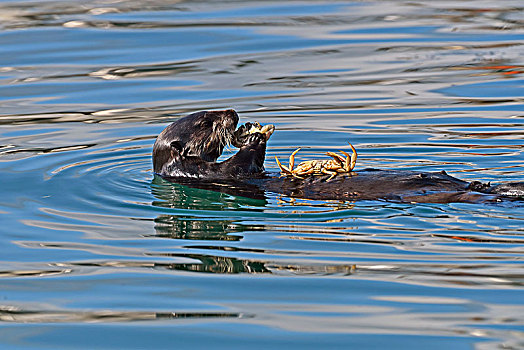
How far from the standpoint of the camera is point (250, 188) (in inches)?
250

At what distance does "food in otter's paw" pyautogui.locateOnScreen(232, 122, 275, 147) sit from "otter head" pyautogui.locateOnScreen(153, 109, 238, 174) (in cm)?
5

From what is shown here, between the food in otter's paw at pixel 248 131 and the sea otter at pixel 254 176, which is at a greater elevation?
the food in otter's paw at pixel 248 131

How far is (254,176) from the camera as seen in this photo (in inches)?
258

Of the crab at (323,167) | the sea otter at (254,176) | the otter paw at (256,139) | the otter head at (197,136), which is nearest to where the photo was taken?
the sea otter at (254,176)

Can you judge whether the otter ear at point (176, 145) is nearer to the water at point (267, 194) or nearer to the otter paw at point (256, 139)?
the water at point (267, 194)

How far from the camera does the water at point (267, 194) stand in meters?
4.17

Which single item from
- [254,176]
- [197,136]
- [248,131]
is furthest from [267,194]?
[197,136]

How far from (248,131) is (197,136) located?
43 cm

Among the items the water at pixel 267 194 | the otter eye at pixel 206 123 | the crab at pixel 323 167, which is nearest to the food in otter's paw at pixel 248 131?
the otter eye at pixel 206 123

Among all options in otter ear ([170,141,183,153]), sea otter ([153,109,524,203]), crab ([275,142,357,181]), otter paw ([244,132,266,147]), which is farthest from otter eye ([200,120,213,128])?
crab ([275,142,357,181])

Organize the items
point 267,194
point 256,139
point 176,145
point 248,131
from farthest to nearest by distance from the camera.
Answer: point 176,145 < point 248,131 < point 256,139 < point 267,194

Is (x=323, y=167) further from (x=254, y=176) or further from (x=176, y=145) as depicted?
(x=176, y=145)

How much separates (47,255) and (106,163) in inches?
101

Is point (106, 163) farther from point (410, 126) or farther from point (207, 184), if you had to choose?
point (410, 126)
